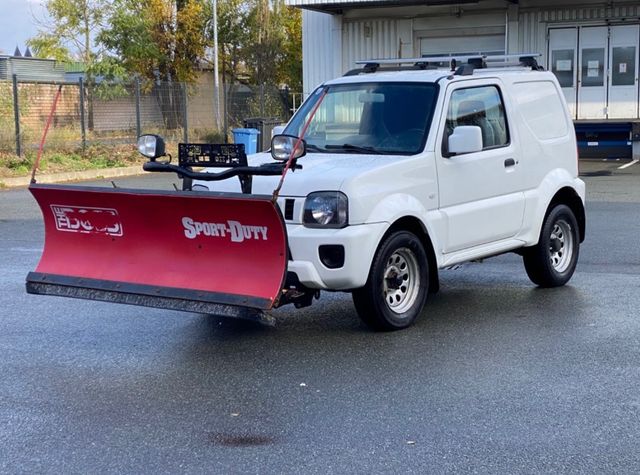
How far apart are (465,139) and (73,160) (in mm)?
17965

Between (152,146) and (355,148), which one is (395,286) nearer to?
(355,148)

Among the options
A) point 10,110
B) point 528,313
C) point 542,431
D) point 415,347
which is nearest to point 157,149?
point 415,347

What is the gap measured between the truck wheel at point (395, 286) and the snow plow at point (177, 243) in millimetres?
675

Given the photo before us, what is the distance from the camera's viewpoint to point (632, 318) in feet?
24.8

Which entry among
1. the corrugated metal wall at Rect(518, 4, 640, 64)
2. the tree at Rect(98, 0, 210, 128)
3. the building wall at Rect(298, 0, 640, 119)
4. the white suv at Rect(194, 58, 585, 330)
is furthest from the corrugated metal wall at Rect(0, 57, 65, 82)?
the white suv at Rect(194, 58, 585, 330)

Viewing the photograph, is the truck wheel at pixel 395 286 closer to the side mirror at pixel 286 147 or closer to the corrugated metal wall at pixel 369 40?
the side mirror at pixel 286 147

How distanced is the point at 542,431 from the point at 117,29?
31985 mm

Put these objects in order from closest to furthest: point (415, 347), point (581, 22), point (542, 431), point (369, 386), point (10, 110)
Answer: point (542, 431) < point (369, 386) < point (415, 347) < point (10, 110) < point (581, 22)

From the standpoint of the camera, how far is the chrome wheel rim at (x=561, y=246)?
29.1 ft

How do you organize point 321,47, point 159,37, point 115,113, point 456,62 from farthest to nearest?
point 159,37
point 321,47
point 115,113
point 456,62

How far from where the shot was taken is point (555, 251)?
29.4ft

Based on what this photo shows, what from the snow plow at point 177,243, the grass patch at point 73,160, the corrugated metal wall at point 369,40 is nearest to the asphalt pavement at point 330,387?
the snow plow at point 177,243

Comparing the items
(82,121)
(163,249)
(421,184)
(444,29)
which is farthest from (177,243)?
(444,29)

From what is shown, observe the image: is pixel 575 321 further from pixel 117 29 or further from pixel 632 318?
pixel 117 29
